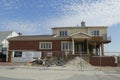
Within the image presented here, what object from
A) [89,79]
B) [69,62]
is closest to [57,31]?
[69,62]

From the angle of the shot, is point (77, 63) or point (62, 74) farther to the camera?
point (77, 63)

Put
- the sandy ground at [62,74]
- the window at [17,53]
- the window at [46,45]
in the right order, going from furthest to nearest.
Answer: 1. the window at [17,53]
2. the window at [46,45]
3. the sandy ground at [62,74]

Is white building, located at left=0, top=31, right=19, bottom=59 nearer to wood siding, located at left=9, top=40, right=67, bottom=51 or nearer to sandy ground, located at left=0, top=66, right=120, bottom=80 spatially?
wood siding, located at left=9, top=40, right=67, bottom=51

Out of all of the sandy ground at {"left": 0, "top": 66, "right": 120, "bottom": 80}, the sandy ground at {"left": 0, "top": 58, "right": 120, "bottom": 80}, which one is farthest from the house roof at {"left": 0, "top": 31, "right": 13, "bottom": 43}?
the sandy ground at {"left": 0, "top": 66, "right": 120, "bottom": 80}

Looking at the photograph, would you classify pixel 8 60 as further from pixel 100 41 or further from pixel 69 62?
pixel 100 41

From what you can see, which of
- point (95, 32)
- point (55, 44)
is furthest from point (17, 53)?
point (95, 32)

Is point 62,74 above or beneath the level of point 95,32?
beneath

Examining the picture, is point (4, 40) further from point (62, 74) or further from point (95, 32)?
point (62, 74)

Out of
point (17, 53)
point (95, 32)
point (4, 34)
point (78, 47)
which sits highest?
point (4, 34)

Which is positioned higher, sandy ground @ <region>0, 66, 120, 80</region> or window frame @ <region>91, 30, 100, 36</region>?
window frame @ <region>91, 30, 100, 36</region>

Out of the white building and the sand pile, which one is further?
the white building

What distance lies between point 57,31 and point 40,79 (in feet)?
95.2

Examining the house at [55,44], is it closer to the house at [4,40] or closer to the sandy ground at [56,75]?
the house at [4,40]

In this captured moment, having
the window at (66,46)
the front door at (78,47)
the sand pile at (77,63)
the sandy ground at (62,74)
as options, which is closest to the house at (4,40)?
the window at (66,46)
